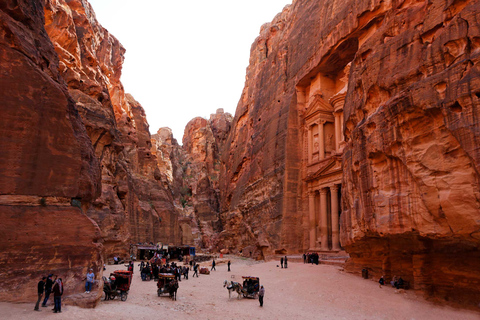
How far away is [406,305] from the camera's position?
552 inches

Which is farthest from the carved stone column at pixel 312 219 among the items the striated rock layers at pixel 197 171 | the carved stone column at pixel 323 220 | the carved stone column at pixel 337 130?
the striated rock layers at pixel 197 171

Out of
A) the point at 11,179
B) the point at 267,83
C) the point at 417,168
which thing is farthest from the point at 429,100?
the point at 267,83

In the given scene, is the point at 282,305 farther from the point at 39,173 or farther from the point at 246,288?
the point at 39,173

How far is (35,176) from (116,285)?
5605 mm

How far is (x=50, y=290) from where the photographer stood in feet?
34.0

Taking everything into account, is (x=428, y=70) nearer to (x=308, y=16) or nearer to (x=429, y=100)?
(x=429, y=100)

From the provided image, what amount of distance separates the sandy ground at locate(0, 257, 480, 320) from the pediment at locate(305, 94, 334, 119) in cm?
2336

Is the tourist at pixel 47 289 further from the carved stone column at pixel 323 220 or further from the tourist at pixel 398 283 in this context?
the carved stone column at pixel 323 220

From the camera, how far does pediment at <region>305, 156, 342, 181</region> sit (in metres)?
35.8

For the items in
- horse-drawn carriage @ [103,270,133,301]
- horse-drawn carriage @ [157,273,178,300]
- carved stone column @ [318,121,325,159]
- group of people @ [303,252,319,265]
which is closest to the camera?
horse-drawn carriage @ [103,270,133,301]

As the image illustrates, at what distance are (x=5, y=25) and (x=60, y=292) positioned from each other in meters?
9.09

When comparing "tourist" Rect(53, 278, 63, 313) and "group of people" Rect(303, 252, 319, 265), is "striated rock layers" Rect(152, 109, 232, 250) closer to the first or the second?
"group of people" Rect(303, 252, 319, 265)

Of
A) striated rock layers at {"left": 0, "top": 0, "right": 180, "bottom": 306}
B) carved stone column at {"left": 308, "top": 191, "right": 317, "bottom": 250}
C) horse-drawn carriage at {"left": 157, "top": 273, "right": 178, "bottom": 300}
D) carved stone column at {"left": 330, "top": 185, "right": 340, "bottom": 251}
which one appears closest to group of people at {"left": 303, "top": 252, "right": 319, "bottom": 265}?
carved stone column at {"left": 330, "top": 185, "right": 340, "bottom": 251}

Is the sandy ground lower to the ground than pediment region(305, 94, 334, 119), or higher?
lower
